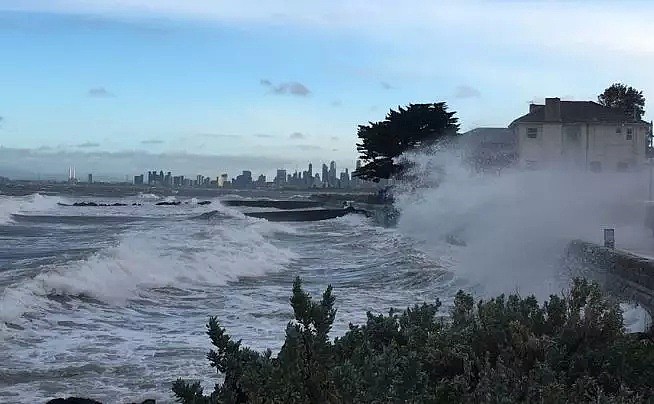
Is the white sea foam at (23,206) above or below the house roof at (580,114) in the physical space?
below

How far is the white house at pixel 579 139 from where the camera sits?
48.9 m

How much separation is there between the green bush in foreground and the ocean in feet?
11.7

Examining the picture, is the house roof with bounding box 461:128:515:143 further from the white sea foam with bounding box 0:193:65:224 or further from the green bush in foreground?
the green bush in foreground

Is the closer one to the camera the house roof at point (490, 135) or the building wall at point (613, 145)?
the building wall at point (613, 145)

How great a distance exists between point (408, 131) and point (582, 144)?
14.6 m

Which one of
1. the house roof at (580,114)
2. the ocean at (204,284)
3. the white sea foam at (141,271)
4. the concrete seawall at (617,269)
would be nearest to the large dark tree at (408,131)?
the house roof at (580,114)

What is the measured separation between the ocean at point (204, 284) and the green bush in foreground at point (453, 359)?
3.55m

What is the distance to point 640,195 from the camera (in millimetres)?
33531

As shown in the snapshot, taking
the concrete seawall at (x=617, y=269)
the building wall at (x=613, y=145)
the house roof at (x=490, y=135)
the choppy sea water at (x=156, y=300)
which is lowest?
the choppy sea water at (x=156, y=300)

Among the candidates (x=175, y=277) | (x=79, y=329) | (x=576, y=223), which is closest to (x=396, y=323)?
(x=79, y=329)

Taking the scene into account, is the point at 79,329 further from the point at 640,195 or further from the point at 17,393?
the point at 640,195

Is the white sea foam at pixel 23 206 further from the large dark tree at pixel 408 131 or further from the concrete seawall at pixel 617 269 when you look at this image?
the concrete seawall at pixel 617 269

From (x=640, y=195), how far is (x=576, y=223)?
10.8 m

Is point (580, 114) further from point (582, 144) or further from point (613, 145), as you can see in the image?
point (613, 145)
